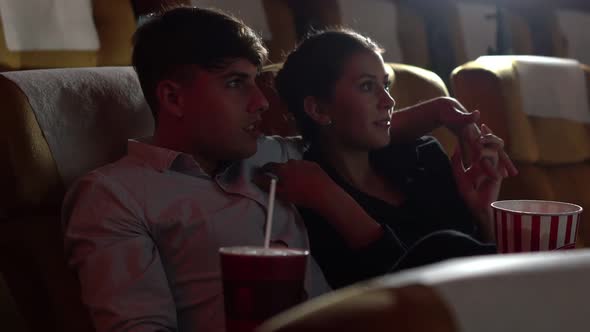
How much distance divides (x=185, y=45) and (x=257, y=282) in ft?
1.75

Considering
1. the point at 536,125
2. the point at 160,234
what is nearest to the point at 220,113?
the point at 160,234

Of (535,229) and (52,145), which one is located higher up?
(52,145)

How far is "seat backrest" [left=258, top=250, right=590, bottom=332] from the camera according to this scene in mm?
314

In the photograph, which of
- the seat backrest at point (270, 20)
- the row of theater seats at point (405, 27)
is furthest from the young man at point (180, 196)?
the seat backrest at point (270, 20)

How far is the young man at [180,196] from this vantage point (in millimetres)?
940

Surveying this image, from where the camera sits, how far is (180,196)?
1.04 metres

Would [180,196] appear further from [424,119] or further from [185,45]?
[424,119]

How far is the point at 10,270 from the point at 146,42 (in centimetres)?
41

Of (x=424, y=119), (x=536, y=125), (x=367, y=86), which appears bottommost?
(x=536, y=125)

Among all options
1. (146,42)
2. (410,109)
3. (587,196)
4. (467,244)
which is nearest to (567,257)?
(467,244)

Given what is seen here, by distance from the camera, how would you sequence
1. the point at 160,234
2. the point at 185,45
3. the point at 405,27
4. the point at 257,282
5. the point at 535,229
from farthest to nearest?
the point at 405,27
the point at 185,45
the point at 160,234
the point at 535,229
the point at 257,282

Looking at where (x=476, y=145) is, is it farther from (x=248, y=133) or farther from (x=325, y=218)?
(x=248, y=133)

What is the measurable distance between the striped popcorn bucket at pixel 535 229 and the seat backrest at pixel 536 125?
3.28 feet

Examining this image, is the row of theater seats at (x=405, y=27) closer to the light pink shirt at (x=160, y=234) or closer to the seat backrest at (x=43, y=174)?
the seat backrest at (x=43, y=174)
